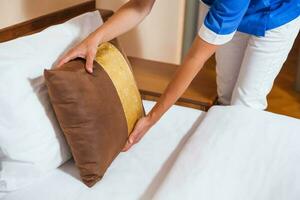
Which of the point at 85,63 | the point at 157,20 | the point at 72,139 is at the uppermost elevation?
the point at 85,63

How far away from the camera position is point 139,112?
4.34 feet

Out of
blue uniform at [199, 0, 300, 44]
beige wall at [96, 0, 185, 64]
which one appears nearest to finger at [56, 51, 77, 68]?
blue uniform at [199, 0, 300, 44]

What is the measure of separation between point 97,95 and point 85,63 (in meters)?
0.12

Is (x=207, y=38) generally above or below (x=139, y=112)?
above

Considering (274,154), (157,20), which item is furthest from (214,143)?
(157,20)

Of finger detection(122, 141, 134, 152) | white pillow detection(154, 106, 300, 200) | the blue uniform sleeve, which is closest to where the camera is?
white pillow detection(154, 106, 300, 200)

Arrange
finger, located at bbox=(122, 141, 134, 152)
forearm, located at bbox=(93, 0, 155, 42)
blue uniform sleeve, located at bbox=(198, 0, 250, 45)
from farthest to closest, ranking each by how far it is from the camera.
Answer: forearm, located at bbox=(93, 0, 155, 42)
finger, located at bbox=(122, 141, 134, 152)
blue uniform sleeve, located at bbox=(198, 0, 250, 45)

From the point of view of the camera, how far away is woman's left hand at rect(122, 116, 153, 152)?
1258 millimetres

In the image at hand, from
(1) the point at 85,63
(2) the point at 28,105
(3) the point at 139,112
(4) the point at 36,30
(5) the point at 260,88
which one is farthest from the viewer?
(5) the point at 260,88

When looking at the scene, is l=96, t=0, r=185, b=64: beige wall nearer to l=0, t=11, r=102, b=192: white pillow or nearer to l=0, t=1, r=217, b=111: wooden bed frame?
l=0, t=1, r=217, b=111: wooden bed frame

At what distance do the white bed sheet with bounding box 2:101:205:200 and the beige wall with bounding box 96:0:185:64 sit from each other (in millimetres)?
1009

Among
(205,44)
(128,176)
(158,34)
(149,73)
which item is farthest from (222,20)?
(158,34)

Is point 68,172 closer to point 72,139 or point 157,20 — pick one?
point 72,139

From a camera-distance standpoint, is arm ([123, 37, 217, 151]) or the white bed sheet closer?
the white bed sheet
